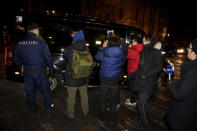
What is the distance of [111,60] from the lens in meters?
3.11

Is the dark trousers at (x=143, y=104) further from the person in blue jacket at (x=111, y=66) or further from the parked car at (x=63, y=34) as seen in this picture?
the parked car at (x=63, y=34)

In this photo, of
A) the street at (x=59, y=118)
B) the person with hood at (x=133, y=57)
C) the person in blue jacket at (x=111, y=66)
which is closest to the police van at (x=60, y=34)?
the person with hood at (x=133, y=57)

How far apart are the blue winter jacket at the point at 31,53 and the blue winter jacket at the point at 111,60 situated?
117 cm

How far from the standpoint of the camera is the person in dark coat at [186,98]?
72.6 inches

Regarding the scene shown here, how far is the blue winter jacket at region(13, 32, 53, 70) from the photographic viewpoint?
3.21 metres

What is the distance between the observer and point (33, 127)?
3.12 meters

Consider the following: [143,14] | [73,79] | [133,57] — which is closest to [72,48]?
[73,79]

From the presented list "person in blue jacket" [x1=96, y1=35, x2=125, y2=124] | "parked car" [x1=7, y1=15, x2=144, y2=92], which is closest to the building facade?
"parked car" [x1=7, y1=15, x2=144, y2=92]

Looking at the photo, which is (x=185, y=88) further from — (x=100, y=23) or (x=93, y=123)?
(x=100, y=23)

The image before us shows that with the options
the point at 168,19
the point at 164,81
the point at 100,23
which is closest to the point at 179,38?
the point at 168,19

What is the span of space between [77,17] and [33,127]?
3.26m

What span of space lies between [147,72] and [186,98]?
1.18 meters

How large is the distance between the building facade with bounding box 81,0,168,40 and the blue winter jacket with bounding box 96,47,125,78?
2400 cm

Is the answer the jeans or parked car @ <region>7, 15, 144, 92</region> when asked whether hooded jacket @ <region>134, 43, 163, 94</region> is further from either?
parked car @ <region>7, 15, 144, 92</region>
